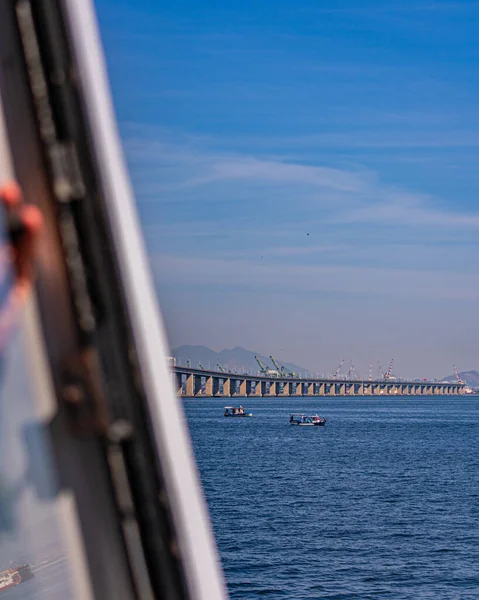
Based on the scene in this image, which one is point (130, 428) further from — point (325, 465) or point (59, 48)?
point (325, 465)

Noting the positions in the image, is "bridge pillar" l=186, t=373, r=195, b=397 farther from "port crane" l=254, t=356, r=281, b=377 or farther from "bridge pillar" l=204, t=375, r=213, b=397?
"port crane" l=254, t=356, r=281, b=377

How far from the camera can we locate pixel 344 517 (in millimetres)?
39562

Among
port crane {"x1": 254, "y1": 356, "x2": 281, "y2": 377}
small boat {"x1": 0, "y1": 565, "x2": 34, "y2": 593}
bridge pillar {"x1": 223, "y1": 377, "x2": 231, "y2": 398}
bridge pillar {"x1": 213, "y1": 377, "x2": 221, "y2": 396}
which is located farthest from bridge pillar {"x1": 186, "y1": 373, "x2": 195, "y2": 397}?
Result: small boat {"x1": 0, "y1": 565, "x2": 34, "y2": 593}

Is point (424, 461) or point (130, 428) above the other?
point (424, 461)

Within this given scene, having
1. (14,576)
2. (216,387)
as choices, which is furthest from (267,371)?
(14,576)

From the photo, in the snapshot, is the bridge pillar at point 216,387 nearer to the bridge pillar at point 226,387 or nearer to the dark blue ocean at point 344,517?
the bridge pillar at point 226,387

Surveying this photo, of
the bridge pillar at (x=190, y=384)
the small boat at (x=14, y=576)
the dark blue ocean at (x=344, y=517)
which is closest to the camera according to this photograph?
the small boat at (x=14, y=576)

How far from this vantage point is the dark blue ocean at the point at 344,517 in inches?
1121

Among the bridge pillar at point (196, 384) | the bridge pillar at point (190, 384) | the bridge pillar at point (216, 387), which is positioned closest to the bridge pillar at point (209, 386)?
the bridge pillar at point (196, 384)

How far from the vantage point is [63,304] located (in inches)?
49.2

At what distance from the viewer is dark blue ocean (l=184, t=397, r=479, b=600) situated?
28469 mm

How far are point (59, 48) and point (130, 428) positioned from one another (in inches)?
19.9

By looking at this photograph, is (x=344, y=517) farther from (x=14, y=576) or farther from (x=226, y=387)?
(x=226, y=387)

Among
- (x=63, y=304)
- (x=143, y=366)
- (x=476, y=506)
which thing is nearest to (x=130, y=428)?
(x=143, y=366)
